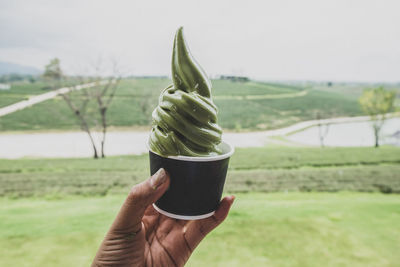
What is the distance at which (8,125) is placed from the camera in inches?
947

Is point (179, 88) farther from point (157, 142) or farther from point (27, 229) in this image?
point (27, 229)

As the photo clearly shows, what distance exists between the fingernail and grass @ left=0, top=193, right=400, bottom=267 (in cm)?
177

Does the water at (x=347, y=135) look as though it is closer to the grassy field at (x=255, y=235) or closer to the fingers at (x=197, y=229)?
the grassy field at (x=255, y=235)

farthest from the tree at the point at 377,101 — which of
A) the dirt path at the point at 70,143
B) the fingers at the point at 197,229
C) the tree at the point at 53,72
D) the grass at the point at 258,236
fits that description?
the fingers at the point at 197,229

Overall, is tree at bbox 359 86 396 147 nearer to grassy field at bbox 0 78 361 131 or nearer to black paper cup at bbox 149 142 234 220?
grassy field at bbox 0 78 361 131

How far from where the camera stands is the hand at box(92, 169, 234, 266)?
52.2 inches

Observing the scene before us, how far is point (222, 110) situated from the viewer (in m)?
30.0

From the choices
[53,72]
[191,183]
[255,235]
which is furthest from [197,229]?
[53,72]

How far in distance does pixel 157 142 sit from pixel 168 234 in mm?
868

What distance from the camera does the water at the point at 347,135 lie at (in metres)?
24.7

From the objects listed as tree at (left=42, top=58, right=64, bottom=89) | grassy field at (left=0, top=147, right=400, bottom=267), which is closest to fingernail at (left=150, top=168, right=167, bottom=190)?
grassy field at (left=0, top=147, right=400, bottom=267)

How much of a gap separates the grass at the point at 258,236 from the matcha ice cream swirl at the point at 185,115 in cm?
183

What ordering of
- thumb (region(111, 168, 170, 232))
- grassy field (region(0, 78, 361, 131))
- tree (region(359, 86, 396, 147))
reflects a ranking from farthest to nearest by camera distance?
grassy field (region(0, 78, 361, 131)) → tree (region(359, 86, 396, 147)) → thumb (region(111, 168, 170, 232))

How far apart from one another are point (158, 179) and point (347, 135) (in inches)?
1222
